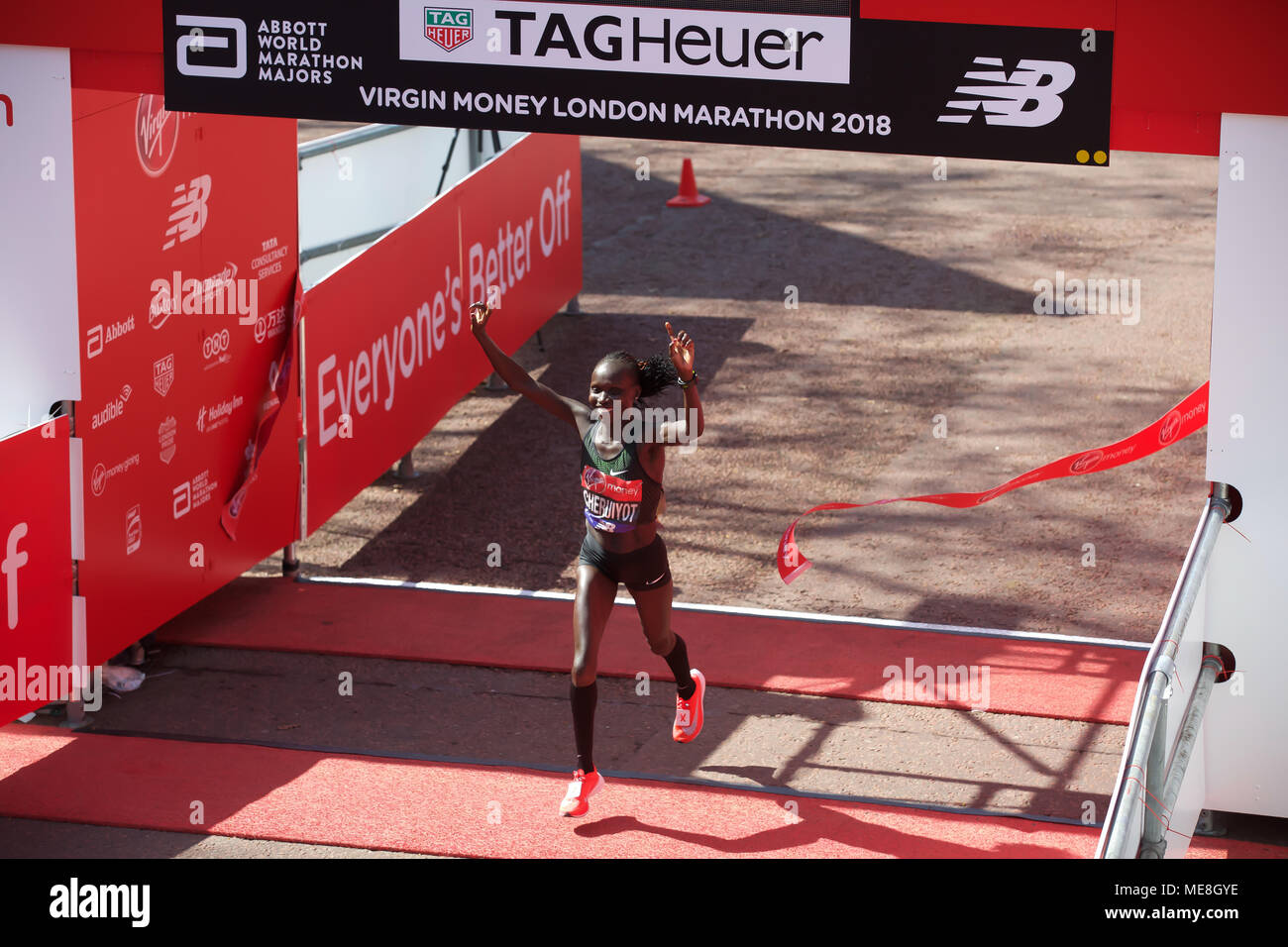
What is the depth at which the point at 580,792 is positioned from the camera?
299 inches

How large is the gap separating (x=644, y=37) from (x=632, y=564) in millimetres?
2394

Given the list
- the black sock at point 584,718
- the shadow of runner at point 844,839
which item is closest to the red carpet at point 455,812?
the shadow of runner at point 844,839

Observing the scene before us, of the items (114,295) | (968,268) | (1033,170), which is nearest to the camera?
(114,295)

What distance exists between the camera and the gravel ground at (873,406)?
11.2 meters

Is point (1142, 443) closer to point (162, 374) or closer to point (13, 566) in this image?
point (162, 374)

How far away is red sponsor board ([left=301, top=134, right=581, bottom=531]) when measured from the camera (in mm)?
11039

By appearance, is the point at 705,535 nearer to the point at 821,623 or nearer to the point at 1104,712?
the point at 821,623

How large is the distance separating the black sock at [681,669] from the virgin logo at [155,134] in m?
3.89

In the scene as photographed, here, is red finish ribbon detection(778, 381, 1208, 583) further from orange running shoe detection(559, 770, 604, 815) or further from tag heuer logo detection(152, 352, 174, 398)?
tag heuer logo detection(152, 352, 174, 398)

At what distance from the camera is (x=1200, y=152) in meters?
6.88

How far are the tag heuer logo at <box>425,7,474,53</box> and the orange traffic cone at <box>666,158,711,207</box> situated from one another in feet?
46.5

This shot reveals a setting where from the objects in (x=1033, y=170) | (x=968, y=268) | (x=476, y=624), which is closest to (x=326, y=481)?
(x=476, y=624)

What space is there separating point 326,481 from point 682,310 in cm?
680
